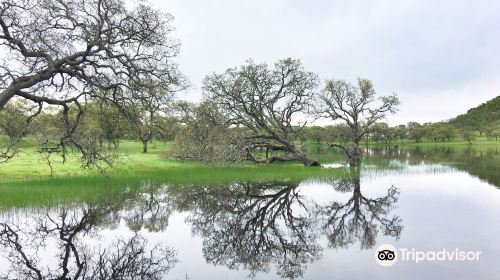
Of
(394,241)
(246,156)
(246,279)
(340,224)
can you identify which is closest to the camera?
(246,279)

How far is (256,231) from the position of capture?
13.4 meters

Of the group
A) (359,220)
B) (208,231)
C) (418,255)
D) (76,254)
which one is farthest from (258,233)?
(76,254)

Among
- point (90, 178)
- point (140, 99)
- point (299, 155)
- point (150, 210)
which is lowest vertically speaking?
point (150, 210)

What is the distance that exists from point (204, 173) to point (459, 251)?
21391 millimetres

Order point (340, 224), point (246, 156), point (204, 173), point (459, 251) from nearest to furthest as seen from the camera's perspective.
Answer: point (459, 251) < point (340, 224) < point (204, 173) < point (246, 156)

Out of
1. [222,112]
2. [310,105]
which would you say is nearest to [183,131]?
[222,112]

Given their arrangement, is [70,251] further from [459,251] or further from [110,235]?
[459,251]

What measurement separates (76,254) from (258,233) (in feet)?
18.7

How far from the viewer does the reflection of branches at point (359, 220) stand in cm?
1260

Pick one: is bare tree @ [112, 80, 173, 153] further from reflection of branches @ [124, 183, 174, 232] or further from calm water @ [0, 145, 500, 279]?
calm water @ [0, 145, 500, 279]

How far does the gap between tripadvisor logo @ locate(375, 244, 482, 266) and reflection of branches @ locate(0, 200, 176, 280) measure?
573cm

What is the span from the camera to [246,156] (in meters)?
41.0

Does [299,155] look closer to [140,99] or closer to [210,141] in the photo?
[210,141]

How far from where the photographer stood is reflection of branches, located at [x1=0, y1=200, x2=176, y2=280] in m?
9.22
